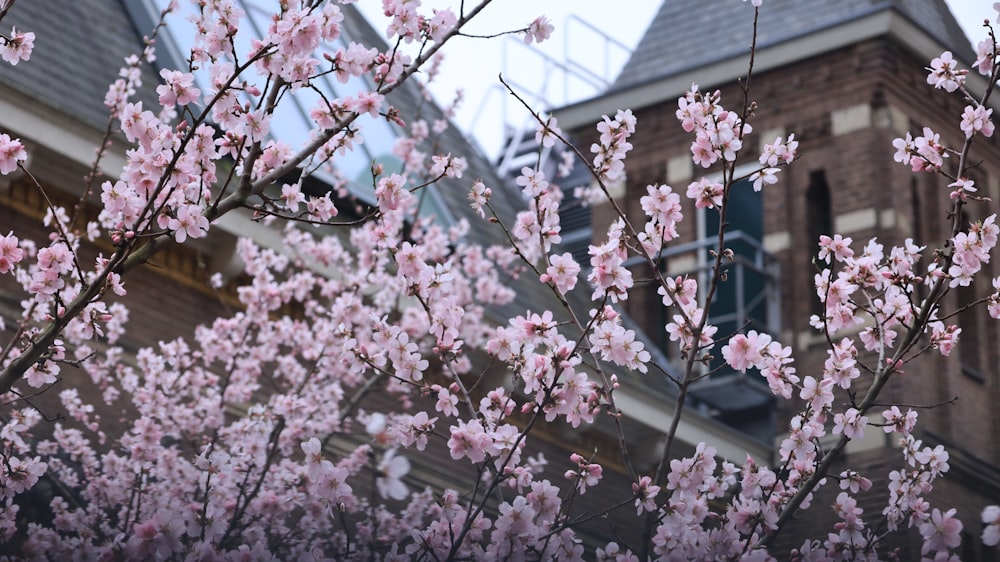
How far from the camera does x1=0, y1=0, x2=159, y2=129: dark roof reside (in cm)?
1244

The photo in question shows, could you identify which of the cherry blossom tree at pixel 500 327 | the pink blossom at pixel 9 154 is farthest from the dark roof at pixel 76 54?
the pink blossom at pixel 9 154

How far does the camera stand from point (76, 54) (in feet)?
44.3

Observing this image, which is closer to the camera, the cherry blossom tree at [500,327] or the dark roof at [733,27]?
the cherry blossom tree at [500,327]

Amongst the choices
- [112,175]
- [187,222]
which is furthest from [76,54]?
[187,222]

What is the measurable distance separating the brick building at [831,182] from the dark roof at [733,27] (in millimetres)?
41

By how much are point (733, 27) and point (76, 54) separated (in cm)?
1128

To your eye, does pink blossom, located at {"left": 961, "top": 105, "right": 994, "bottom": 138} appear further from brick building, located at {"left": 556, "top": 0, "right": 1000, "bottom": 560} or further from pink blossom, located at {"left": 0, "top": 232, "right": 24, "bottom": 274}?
brick building, located at {"left": 556, "top": 0, "right": 1000, "bottom": 560}

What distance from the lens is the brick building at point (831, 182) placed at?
19.5m

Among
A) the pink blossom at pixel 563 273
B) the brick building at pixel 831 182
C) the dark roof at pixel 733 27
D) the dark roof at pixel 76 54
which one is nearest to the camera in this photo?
the pink blossom at pixel 563 273

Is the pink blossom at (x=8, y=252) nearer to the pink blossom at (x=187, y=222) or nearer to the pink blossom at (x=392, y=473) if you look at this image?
the pink blossom at (x=187, y=222)

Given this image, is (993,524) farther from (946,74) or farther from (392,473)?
(946,74)

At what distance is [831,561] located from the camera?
6.97m

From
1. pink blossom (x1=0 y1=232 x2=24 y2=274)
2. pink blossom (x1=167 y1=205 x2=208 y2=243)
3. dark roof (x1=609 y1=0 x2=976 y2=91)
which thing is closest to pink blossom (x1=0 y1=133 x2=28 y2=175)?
pink blossom (x1=0 y1=232 x2=24 y2=274)

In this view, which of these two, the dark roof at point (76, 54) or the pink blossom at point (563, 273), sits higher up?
the dark roof at point (76, 54)
